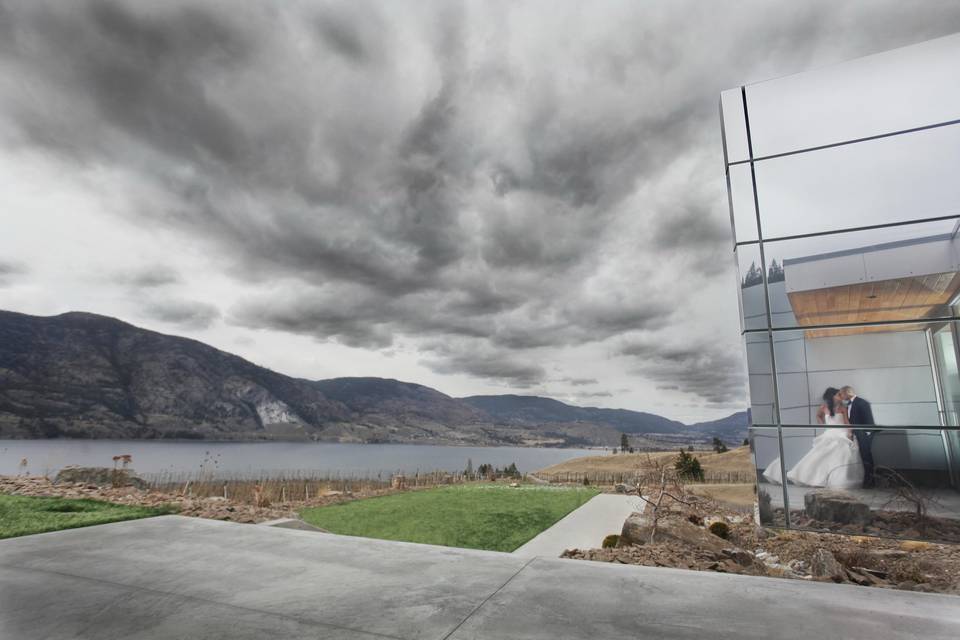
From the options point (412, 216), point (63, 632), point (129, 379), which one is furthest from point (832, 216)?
point (129, 379)

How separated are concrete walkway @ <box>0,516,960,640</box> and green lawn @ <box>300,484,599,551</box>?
3.20 m

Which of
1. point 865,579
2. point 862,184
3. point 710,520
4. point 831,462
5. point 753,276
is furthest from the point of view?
point 710,520

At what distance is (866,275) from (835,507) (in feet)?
9.38

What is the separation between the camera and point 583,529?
8070mm

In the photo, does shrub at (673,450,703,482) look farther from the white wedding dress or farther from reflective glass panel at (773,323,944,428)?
reflective glass panel at (773,323,944,428)

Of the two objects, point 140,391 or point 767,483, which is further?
point 140,391

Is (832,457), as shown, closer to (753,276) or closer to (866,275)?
(866,275)

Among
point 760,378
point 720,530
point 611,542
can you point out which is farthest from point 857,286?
point 611,542

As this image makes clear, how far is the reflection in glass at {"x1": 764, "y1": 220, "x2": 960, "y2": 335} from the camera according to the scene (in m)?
5.25

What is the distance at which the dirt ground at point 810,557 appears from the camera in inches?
178

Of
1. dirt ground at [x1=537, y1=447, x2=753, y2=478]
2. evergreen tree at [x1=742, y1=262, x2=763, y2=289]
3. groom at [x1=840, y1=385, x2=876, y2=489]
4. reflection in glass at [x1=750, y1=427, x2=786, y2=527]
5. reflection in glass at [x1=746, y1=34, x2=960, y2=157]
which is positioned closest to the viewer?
groom at [x1=840, y1=385, x2=876, y2=489]

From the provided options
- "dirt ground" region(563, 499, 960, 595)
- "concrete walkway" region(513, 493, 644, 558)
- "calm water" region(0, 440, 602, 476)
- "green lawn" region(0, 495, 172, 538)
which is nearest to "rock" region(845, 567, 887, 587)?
"dirt ground" region(563, 499, 960, 595)

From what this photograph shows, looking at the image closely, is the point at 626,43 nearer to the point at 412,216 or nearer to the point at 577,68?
the point at 577,68

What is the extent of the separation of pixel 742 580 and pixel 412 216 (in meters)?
20.1
